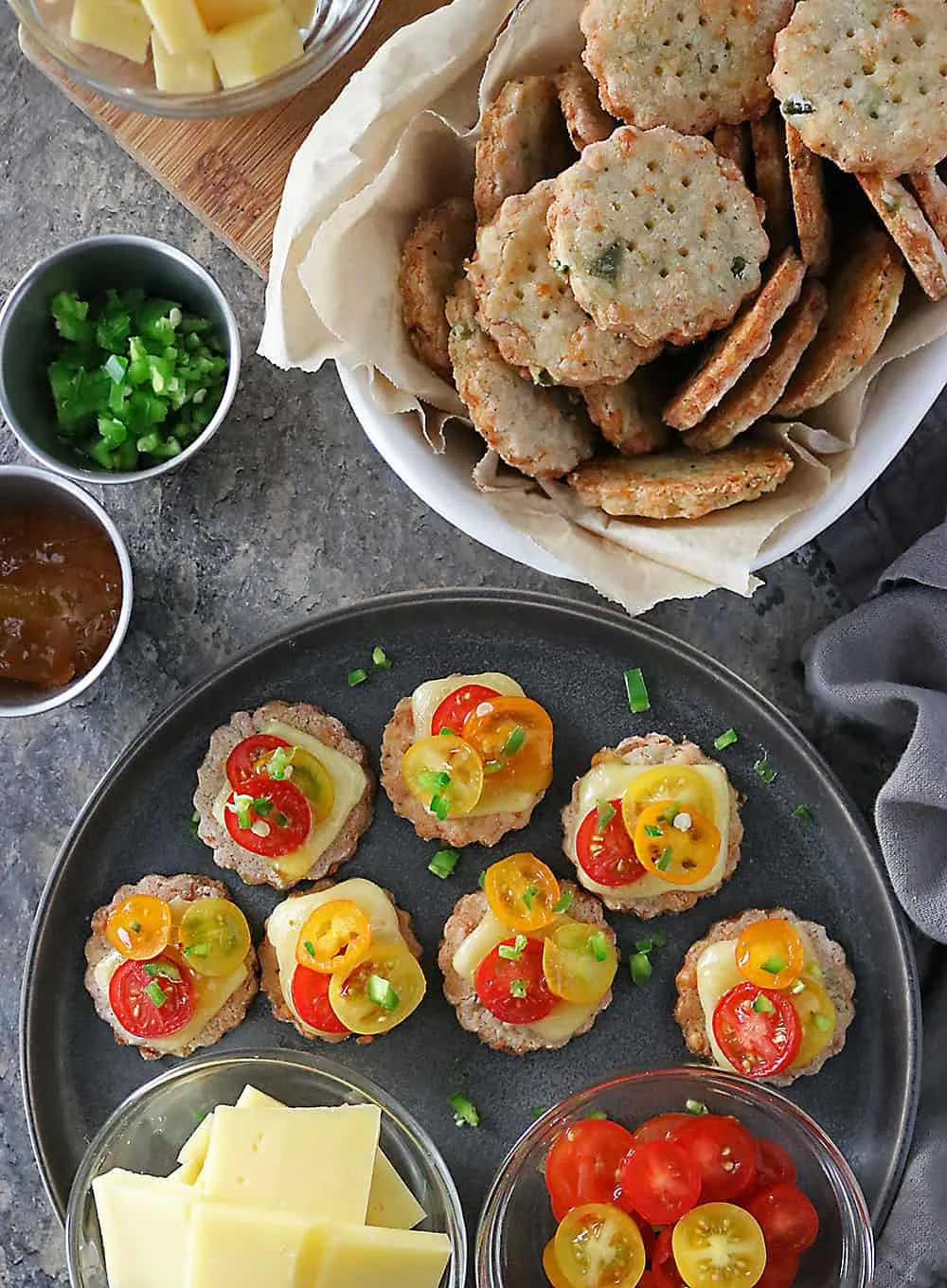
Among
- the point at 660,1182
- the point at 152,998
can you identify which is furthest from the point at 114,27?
the point at 660,1182

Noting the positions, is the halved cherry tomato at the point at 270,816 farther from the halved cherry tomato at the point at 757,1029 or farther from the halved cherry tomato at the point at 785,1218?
the halved cherry tomato at the point at 785,1218

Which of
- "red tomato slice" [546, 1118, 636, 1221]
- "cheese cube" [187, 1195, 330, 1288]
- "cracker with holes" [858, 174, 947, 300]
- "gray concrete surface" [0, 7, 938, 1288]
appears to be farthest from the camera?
"gray concrete surface" [0, 7, 938, 1288]

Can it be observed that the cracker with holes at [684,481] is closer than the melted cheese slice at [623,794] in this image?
Yes

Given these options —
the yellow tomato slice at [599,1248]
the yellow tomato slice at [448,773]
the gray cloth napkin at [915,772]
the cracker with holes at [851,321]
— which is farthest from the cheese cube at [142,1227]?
the cracker with holes at [851,321]

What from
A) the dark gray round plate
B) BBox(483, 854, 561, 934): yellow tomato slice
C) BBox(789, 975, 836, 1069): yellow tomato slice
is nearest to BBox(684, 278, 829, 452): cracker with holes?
the dark gray round plate

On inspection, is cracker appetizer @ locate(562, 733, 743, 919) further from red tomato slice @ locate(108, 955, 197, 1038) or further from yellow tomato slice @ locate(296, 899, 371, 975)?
red tomato slice @ locate(108, 955, 197, 1038)

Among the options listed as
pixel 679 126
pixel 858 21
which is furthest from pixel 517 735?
pixel 858 21
